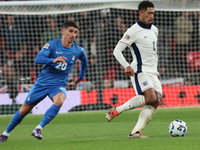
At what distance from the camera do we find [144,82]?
492 cm

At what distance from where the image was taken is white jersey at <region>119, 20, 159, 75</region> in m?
5.01

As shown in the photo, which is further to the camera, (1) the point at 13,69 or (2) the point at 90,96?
(1) the point at 13,69

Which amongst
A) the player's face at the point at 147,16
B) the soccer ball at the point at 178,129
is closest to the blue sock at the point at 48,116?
the soccer ball at the point at 178,129

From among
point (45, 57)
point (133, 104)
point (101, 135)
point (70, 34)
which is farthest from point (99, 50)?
point (133, 104)

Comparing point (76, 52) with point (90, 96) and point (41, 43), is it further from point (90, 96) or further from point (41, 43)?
point (41, 43)

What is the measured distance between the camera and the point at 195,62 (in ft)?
37.0

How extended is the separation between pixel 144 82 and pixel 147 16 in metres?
0.98

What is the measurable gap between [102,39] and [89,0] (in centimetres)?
187

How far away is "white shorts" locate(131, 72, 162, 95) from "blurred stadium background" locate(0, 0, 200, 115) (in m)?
4.91

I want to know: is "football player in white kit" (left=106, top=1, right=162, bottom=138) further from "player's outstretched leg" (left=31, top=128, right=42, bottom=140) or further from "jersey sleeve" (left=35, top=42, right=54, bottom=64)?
"player's outstretched leg" (left=31, top=128, right=42, bottom=140)

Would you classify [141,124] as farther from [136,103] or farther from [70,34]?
[70,34]

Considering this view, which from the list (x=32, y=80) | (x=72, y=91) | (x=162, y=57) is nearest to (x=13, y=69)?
(x=32, y=80)

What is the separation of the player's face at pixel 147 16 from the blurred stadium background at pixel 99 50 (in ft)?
15.7

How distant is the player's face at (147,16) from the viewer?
199 inches
